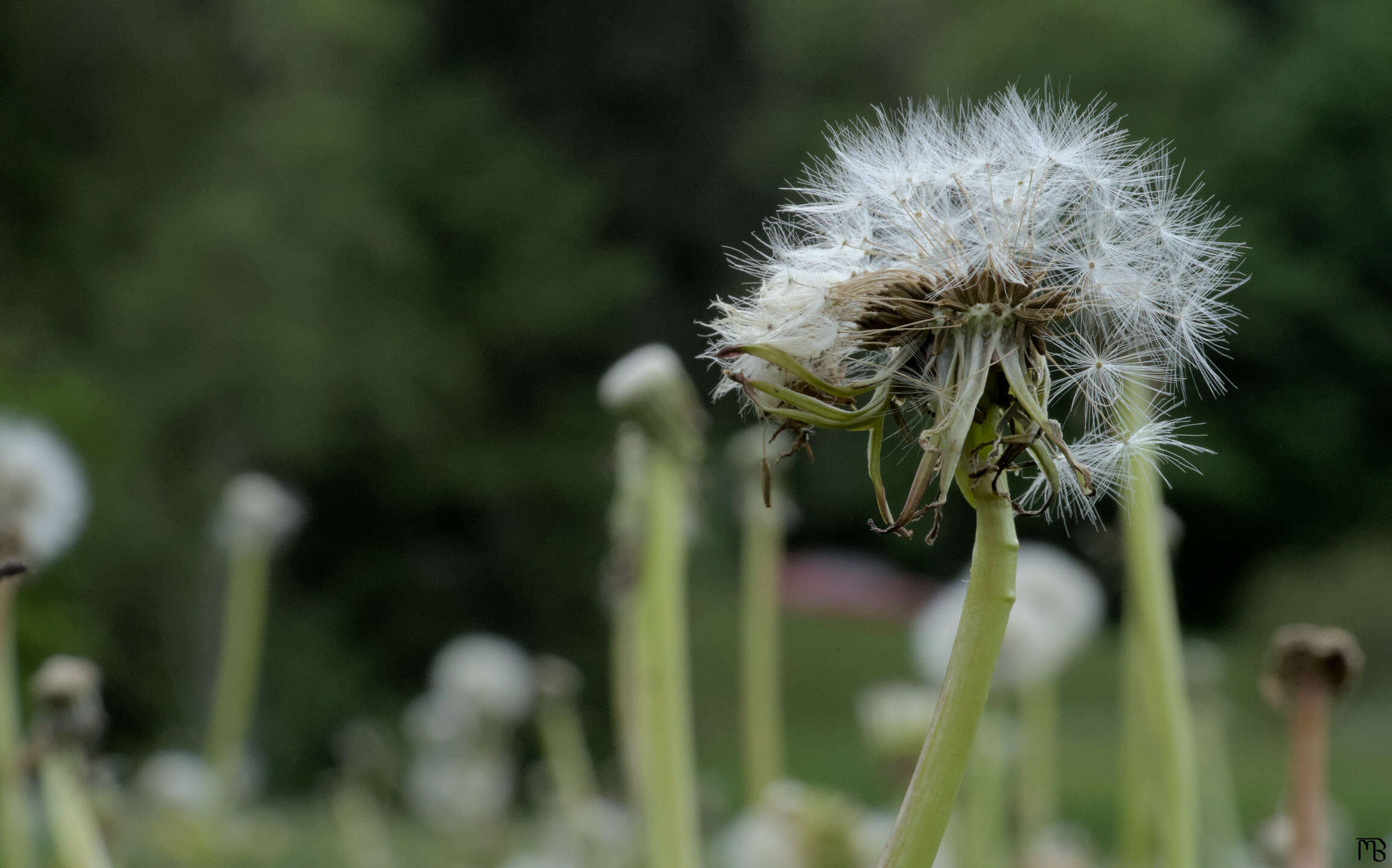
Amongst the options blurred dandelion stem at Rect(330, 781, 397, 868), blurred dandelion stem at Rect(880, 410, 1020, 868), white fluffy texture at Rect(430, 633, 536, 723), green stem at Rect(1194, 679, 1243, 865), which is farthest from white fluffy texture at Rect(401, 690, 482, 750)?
blurred dandelion stem at Rect(880, 410, 1020, 868)

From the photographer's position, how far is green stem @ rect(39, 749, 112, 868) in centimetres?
68

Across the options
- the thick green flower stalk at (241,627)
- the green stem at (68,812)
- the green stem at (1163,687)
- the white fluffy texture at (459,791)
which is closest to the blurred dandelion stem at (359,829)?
the thick green flower stalk at (241,627)

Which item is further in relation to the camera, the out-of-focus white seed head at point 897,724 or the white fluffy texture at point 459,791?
the white fluffy texture at point 459,791

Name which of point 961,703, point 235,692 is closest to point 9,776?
point 961,703

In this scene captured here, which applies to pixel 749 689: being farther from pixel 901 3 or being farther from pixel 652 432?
pixel 901 3

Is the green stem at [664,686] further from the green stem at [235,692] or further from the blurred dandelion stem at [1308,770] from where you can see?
the green stem at [235,692]

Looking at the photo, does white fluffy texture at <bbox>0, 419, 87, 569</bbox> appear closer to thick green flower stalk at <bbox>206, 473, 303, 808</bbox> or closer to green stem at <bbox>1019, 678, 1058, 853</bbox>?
thick green flower stalk at <bbox>206, 473, 303, 808</bbox>

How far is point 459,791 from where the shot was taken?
467 cm

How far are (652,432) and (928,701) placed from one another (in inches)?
17.3

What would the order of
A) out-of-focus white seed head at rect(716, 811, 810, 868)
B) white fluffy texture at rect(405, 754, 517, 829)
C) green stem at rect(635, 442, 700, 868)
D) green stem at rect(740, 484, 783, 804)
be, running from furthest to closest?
1. white fluffy texture at rect(405, 754, 517, 829)
2. green stem at rect(740, 484, 783, 804)
3. out-of-focus white seed head at rect(716, 811, 810, 868)
4. green stem at rect(635, 442, 700, 868)

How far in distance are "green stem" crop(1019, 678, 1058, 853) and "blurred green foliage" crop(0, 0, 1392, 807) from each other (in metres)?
5.84

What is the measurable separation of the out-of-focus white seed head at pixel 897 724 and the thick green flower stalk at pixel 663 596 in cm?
25

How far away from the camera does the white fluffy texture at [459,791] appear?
175 inches

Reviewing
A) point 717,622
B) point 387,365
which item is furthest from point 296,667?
point 717,622
